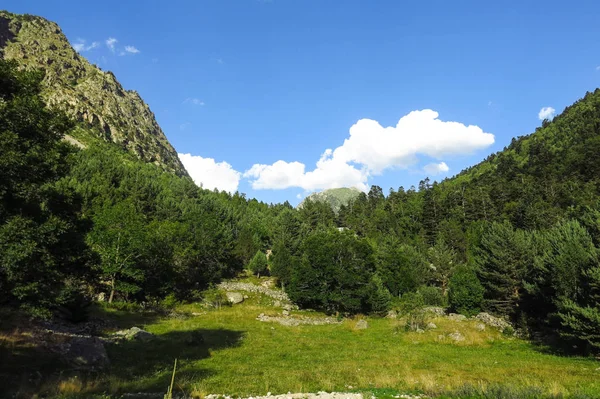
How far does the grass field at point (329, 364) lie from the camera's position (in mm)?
17219

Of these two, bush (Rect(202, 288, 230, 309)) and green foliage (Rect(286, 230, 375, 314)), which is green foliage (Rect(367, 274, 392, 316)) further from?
bush (Rect(202, 288, 230, 309))

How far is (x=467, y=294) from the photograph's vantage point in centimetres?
5872

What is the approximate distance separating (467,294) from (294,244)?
52.3 metres

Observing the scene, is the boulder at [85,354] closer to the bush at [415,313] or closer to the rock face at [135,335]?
the rock face at [135,335]

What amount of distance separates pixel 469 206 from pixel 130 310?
13316 cm

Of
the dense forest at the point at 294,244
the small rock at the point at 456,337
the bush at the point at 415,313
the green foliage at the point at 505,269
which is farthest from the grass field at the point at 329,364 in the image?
the green foliage at the point at 505,269

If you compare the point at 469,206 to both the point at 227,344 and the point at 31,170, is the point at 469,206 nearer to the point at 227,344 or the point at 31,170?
the point at 227,344

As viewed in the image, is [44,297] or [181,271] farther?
[181,271]

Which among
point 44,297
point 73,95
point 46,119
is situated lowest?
point 44,297

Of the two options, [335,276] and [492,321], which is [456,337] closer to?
[492,321]

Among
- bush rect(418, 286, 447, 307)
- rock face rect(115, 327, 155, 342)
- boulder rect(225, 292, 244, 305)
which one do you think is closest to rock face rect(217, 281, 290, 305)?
boulder rect(225, 292, 244, 305)

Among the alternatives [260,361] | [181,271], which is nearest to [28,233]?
[260,361]

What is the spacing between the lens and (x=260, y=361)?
26.1 meters

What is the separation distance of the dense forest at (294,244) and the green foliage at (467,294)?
0.23 meters
